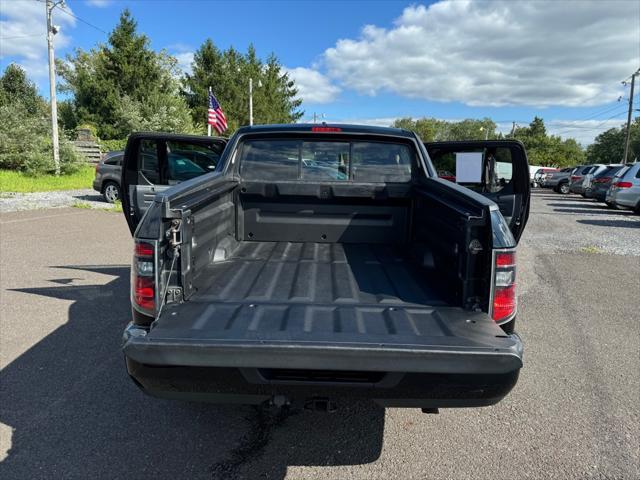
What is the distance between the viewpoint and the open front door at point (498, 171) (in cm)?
424

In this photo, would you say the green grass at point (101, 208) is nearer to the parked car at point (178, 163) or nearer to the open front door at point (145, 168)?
the parked car at point (178, 163)

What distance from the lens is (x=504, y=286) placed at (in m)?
2.35

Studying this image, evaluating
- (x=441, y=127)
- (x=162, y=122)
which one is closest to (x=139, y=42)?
(x=162, y=122)

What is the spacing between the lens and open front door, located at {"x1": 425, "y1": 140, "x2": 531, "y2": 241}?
4.24 m

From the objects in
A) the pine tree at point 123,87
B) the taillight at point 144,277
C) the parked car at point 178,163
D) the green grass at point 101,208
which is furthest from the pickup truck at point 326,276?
the pine tree at point 123,87

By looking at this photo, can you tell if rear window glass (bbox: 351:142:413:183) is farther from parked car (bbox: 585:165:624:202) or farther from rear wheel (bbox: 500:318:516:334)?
parked car (bbox: 585:165:624:202)

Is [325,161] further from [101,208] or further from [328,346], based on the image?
[101,208]

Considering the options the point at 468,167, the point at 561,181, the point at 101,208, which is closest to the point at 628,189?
the point at 468,167

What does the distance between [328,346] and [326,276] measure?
1228 millimetres

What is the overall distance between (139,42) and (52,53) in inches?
672

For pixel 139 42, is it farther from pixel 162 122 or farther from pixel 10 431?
pixel 10 431

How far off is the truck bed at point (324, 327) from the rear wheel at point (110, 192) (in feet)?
45.4

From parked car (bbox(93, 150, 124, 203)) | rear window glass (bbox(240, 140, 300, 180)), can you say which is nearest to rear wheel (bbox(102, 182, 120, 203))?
parked car (bbox(93, 150, 124, 203))

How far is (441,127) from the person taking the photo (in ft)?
396
